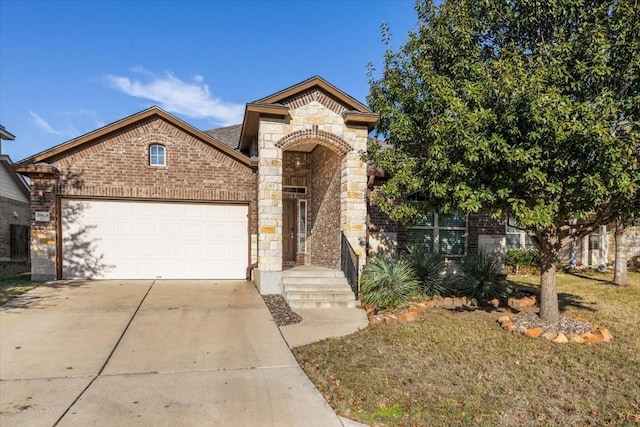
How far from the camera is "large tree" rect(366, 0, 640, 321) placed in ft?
16.7

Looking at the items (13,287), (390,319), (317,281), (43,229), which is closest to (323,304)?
(317,281)

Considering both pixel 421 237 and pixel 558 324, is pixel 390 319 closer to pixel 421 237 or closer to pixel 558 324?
pixel 558 324

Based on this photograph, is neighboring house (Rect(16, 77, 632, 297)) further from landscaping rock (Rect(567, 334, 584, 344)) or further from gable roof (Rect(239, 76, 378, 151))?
landscaping rock (Rect(567, 334, 584, 344))

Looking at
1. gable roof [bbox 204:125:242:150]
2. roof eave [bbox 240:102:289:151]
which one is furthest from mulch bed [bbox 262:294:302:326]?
gable roof [bbox 204:125:242:150]

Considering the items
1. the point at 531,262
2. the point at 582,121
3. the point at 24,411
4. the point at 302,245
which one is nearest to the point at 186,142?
the point at 302,245

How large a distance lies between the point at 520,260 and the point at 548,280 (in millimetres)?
7172

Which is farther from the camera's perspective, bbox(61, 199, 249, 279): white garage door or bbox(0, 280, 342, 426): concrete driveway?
bbox(61, 199, 249, 279): white garage door

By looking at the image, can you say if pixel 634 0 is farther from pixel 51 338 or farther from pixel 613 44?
pixel 51 338

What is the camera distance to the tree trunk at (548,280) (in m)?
6.61

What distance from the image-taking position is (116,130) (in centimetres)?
1065

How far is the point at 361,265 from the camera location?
9344mm

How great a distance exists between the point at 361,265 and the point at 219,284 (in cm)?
382

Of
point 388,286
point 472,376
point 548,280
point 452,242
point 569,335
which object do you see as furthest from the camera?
point 452,242

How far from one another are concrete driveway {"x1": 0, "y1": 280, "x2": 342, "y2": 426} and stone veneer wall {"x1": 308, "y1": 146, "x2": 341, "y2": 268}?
2.71 m
